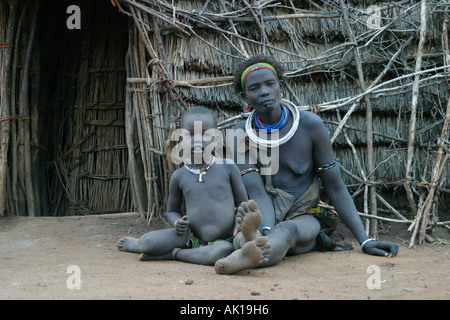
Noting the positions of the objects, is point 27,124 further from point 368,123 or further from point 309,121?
point 368,123

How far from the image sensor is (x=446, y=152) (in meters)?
3.98

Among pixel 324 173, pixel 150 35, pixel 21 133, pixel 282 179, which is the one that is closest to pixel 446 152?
pixel 324 173

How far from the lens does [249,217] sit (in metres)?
2.67

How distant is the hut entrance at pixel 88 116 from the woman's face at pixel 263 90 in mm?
2399

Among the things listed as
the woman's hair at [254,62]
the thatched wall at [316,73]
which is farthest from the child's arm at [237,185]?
the thatched wall at [316,73]

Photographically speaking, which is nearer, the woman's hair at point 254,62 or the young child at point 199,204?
the young child at point 199,204

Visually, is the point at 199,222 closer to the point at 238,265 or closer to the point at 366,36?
the point at 238,265

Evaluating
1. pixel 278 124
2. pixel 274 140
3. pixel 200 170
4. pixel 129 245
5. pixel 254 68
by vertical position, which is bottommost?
pixel 129 245

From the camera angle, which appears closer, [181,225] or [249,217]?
[249,217]

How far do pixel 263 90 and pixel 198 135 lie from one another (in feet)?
1.88

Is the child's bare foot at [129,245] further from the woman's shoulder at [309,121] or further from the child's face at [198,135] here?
the woman's shoulder at [309,121]

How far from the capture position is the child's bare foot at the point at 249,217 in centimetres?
266

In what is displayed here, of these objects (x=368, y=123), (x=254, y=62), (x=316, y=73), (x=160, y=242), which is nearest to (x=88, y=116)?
(x=316, y=73)

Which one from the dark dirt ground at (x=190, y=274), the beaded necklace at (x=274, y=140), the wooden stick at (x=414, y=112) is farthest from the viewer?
the wooden stick at (x=414, y=112)
